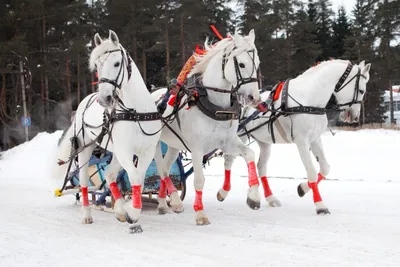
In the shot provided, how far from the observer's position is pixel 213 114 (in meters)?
6.16

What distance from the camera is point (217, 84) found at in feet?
20.7

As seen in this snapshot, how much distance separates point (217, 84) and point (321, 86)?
1774mm

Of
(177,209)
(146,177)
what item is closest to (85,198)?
(146,177)

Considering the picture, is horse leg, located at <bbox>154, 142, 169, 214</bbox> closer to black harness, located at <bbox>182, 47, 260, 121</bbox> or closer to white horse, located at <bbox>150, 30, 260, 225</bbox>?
white horse, located at <bbox>150, 30, 260, 225</bbox>

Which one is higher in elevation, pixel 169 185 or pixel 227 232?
pixel 169 185

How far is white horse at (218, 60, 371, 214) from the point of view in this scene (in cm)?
693

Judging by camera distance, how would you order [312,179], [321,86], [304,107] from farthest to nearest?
[321,86], [304,107], [312,179]

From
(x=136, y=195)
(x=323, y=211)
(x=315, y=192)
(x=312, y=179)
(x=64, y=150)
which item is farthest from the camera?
(x=64, y=150)

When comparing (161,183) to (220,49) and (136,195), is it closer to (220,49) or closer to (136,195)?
(136,195)

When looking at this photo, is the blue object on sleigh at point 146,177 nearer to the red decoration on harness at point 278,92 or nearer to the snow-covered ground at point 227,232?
the snow-covered ground at point 227,232

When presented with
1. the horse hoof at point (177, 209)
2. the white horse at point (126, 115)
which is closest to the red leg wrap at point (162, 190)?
the horse hoof at point (177, 209)

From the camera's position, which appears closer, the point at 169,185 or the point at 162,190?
the point at 169,185

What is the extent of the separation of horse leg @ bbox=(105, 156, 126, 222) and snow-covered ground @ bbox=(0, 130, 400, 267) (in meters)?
0.20

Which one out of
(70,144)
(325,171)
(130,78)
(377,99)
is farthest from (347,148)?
(377,99)
